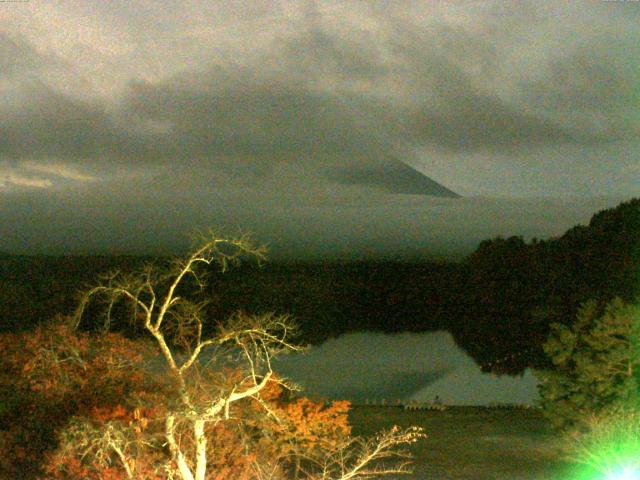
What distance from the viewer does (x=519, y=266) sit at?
37.9 metres

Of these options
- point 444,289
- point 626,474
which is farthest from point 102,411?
point 444,289

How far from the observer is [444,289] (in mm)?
45656

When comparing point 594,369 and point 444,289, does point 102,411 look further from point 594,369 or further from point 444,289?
point 444,289

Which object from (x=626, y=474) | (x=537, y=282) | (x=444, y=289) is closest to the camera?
(x=626, y=474)

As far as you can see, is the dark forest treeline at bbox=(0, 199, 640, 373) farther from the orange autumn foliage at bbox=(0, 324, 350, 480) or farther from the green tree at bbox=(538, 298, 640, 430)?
the orange autumn foliage at bbox=(0, 324, 350, 480)

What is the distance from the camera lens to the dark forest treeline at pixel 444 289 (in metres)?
32.1

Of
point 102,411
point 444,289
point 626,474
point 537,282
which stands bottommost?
point 626,474

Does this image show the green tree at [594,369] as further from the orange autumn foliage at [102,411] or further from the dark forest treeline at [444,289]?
the dark forest treeline at [444,289]

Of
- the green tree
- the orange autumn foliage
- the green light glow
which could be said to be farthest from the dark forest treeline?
the green light glow

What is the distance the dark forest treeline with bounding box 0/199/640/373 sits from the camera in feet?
105

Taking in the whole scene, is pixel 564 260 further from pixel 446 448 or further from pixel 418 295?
pixel 446 448

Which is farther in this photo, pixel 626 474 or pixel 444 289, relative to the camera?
pixel 444 289

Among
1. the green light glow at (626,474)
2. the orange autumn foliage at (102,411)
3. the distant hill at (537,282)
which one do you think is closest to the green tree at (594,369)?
the green light glow at (626,474)

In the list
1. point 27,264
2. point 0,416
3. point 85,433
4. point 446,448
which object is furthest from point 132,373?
point 27,264
